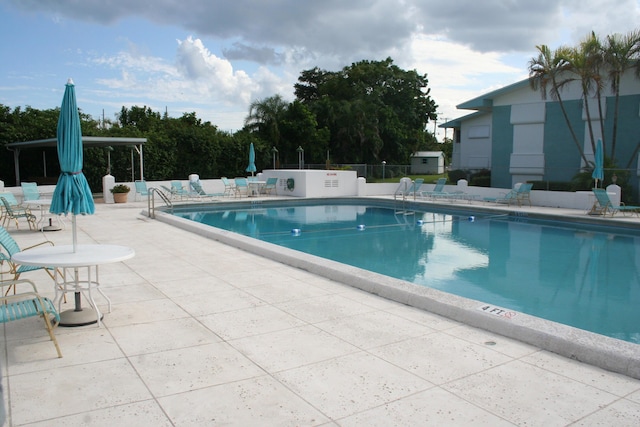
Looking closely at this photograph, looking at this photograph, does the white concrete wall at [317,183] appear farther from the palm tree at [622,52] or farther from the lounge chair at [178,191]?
the palm tree at [622,52]

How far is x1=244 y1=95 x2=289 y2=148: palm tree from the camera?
30.5 meters

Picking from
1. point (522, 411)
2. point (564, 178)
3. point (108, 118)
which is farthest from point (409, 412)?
point (108, 118)

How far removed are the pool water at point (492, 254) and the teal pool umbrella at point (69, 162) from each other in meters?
4.82

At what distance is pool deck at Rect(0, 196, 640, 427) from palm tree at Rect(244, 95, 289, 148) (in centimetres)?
2583

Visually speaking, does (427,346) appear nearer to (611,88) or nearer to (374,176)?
(611,88)

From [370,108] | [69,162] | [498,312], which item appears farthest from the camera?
[370,108]

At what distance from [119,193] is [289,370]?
15.1 metres

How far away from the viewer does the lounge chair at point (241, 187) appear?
63.9 ft

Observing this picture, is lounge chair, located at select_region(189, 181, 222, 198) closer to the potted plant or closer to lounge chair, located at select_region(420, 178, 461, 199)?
the potted plant

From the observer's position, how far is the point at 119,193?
1694cm

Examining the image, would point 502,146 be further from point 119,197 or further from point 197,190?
point 119,197

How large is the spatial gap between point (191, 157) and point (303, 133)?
326 inches

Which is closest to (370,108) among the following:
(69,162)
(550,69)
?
(550,69)

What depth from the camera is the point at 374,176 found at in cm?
2616
